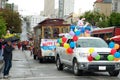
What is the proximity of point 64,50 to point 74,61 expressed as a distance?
2073mm

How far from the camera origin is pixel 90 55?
17062 mm

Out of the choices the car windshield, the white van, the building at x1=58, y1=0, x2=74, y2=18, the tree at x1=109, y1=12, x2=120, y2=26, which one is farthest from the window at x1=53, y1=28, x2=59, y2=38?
the building at x1=58, y1=0, x2=74, y2=18

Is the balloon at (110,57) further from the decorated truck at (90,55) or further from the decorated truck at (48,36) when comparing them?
the decorated truck at (48,36)

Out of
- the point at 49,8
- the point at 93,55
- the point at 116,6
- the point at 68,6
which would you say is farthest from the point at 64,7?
the point at 93,55

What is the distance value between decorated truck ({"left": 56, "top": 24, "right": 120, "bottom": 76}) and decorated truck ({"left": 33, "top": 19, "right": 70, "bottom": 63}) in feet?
28.8

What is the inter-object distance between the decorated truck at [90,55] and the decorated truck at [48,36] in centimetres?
879

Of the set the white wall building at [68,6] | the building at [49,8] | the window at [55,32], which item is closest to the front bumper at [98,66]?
the window at [55,32]

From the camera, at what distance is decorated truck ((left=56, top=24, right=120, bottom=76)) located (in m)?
17.2

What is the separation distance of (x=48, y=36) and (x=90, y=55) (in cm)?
1243

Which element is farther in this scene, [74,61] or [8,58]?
[74,61]

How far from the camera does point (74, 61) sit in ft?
60.4

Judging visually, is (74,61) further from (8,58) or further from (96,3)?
(96,3)

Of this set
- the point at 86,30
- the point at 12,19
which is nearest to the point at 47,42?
the point at 86,30

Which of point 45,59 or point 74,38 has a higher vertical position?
point 74,38
